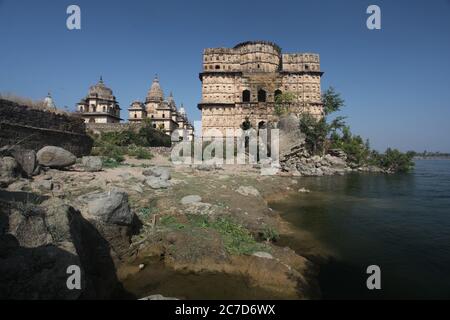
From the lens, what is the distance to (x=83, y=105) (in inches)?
2164

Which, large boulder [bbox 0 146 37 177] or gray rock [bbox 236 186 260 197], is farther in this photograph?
gray rock [bbox 236 186 260 197]

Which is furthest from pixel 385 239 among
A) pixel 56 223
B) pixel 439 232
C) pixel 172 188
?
pixel 56 223

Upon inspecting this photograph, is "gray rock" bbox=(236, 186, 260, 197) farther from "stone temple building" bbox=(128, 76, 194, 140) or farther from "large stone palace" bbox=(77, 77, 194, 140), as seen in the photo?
"stone temple building" bbox=(128, 76, 194, 140)

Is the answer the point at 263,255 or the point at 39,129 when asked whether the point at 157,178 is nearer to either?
the point at 39,129

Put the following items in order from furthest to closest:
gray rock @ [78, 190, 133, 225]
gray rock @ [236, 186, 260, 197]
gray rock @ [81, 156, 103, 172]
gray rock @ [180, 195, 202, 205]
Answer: gray rock @ [236, 186, 260, 197] < gray rock @ [81, 156, 103, 172] < gray rock @ [180, 195, 202, 205] < gray rock @ [78, 190, 133, 225]

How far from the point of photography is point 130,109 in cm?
5738

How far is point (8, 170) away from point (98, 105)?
173ft

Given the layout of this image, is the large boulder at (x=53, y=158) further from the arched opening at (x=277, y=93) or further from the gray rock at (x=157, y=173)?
the arched opening at (x=277, y=93)

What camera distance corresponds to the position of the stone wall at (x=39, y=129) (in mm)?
11195

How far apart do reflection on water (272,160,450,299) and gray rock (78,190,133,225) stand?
558 cm

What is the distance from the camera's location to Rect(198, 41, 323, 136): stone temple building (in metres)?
44.2

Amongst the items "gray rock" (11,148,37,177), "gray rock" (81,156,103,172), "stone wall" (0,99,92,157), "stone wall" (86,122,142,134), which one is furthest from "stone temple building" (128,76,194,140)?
"gray rock" (11,148,37,177)

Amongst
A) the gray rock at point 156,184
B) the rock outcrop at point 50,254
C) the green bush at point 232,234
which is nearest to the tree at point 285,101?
the gray rock at point 156,184
